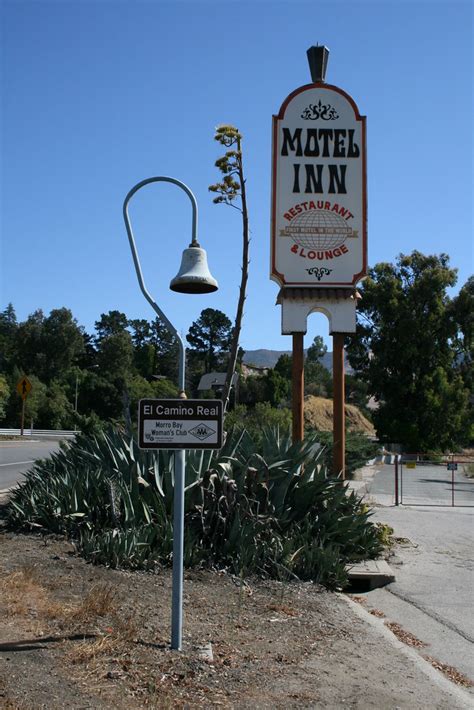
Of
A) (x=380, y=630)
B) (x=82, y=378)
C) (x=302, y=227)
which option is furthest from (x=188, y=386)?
(x=380, y=630)

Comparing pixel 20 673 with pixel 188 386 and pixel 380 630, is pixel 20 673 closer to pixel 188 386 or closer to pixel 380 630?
pixel 380 630

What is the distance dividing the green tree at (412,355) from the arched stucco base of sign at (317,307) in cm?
3176

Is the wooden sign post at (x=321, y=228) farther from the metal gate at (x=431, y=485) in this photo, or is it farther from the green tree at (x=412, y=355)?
the green tree at (x=412, y=355)

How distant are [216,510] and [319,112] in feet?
24.6

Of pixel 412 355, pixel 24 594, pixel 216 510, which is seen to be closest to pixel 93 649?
pixel 24 594

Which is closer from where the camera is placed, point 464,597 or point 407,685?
point 407,685

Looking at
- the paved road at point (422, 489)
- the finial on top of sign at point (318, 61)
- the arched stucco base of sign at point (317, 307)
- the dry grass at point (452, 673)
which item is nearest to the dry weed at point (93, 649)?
the dry grass at point (452, 673)

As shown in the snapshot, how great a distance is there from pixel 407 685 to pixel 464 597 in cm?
397

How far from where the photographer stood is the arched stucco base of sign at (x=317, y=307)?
12359 mm

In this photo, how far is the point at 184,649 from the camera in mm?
5281

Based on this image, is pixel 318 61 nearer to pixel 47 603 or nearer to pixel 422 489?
pixel 47 603

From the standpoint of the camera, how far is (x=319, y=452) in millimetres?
9977

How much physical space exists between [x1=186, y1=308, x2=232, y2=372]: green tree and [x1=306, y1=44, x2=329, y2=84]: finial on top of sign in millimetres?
76954

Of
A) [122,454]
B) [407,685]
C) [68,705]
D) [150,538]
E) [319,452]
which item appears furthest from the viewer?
[319,452]
